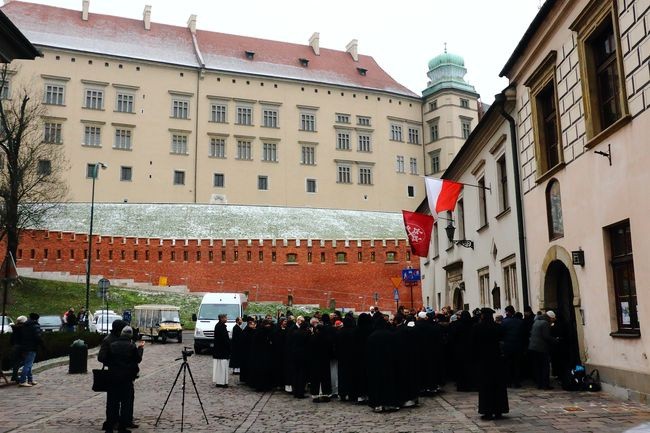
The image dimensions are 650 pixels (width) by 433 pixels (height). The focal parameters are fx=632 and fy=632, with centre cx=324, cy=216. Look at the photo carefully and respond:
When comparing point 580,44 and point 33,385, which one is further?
point 33,385

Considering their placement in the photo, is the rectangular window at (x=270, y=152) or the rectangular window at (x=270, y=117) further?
the rectangular window at (x=270, y=117)

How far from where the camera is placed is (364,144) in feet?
226

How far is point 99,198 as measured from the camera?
59.0 meters

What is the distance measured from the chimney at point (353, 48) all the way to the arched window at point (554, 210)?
65.9 meters

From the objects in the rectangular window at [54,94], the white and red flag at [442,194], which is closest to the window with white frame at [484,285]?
the white and red flag at [442,194]

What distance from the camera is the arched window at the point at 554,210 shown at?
522 inches

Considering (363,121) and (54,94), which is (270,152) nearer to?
(363,121)

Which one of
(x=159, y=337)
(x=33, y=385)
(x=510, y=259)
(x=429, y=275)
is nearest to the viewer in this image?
(x=33, y=385)

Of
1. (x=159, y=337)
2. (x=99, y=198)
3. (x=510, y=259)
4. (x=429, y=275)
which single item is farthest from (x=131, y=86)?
(x=510, y=259)

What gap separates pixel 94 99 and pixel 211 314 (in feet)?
136

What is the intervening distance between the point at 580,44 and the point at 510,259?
6327mm

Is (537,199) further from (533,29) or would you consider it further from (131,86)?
(131,86)

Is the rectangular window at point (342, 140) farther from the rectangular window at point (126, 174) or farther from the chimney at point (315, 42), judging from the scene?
the rectangular window at point (126, 174)

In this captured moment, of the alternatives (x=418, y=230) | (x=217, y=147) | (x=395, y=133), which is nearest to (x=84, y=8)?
(x=217, y=147)
